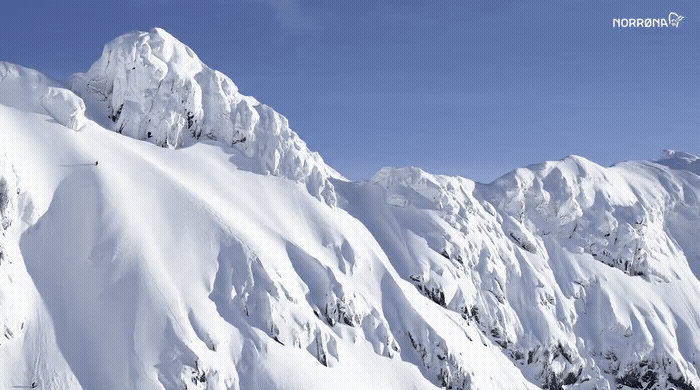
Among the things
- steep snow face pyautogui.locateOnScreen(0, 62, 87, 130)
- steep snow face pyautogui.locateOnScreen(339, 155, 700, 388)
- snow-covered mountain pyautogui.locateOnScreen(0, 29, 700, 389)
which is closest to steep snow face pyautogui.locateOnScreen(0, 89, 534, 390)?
snow-covered mountain pyautogui.locateOnScreen(0, 29, 700, 389)

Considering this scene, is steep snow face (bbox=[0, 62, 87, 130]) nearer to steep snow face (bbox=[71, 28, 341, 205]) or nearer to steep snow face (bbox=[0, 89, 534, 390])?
steep snow face (bbox=[0, 89, 534, 390])

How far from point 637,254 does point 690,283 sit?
11.1 m

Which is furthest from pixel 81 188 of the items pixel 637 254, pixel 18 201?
pixel 637 254

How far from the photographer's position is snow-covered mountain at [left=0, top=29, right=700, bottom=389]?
5925 centimetres

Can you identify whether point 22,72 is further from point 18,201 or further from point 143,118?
point 18,201

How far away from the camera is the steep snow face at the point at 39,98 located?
70562 millimetres

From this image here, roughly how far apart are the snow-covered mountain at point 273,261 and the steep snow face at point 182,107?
0.23 m

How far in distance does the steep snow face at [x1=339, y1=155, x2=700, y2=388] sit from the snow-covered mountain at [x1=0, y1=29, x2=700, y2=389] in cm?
26

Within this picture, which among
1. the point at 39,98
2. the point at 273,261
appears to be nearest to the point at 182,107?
the point at 39,98

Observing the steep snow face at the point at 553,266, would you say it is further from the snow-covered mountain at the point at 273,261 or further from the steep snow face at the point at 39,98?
the steep snow face at the point at 39,98

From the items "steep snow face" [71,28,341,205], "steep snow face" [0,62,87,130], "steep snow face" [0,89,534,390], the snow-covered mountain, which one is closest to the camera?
"steep snow face" [0,89,534,390]

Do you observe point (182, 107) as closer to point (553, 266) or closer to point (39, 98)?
point (39, 98)

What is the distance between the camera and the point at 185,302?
2456 inches

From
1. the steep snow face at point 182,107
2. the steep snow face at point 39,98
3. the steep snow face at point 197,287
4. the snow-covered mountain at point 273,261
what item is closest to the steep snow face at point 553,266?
the snow-covered mountain at point 273,261
